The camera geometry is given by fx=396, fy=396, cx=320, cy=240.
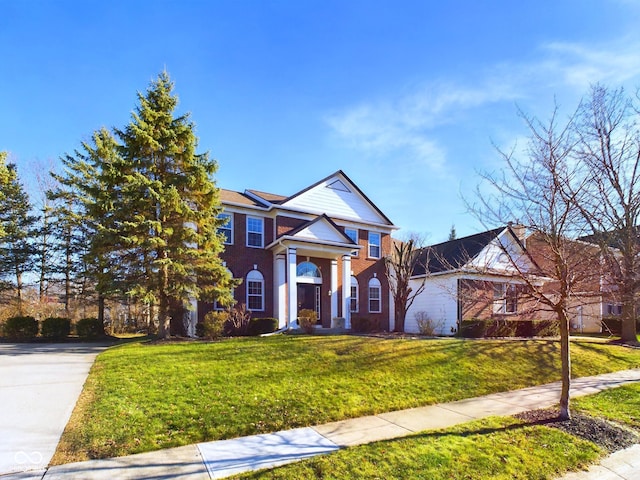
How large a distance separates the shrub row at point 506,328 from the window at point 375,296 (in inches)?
223

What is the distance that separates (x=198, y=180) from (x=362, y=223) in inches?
418

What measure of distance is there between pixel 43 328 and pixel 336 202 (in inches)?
596

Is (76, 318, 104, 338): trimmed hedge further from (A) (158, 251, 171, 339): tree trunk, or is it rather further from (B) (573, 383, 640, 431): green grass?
(B) (573, 383, 640, 431): green grass

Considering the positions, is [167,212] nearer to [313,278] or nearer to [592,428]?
[313,278]

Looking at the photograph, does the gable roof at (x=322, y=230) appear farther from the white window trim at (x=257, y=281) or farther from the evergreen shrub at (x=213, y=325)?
the evergreen shrub at (x=213, y=325)

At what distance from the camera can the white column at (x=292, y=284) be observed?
18.4 m

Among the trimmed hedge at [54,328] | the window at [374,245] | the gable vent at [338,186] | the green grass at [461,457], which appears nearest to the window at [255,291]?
the gable vent at [338,186]

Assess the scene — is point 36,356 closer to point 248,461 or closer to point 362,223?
point 248,461

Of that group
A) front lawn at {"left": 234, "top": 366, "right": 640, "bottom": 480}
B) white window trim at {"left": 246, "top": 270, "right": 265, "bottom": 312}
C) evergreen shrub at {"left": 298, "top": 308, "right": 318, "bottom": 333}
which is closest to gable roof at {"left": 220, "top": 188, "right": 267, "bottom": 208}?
white window trim at {"left": 246, "top": 270, "right": 265, "bottom": 312}

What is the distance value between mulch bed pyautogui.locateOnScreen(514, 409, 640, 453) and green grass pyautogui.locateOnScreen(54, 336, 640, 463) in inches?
64.9

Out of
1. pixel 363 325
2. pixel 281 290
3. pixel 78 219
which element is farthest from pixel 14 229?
pixel 363 325

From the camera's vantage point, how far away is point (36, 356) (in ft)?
38.1

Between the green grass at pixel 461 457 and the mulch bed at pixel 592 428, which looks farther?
the mulch bed at pixel 592 428

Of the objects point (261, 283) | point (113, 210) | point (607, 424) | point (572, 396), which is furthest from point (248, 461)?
point (261, 283)
